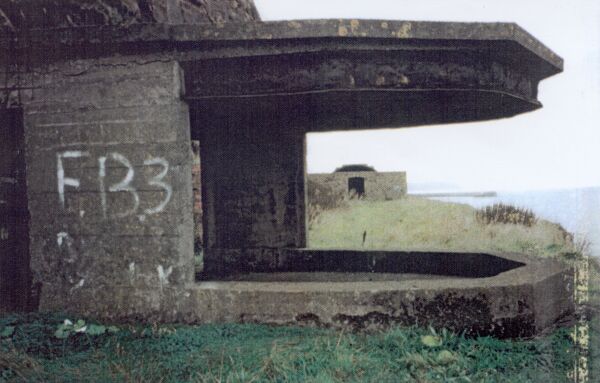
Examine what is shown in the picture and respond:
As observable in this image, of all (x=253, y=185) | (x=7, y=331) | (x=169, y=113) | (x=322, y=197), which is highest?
(x=169, y=113)

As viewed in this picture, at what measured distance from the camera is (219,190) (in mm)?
6336

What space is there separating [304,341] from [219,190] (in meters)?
3.22

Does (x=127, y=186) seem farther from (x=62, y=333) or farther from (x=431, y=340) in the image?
(x=431, y=340)

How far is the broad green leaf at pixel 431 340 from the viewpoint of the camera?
11.0 feet

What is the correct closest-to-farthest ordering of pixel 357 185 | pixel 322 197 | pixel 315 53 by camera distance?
pixel 315 53 → pixel 322 197 → pixel 357 185

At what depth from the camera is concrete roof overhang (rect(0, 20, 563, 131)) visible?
3.76 metres

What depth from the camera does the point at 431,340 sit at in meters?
3.38

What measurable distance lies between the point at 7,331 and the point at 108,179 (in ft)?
4.17

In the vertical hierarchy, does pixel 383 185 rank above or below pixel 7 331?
above

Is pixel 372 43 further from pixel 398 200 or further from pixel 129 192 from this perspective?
pixel 398 200

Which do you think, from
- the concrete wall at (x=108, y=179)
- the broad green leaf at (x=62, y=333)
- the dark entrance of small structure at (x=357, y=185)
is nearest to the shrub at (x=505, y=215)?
the dark entrance of small structure at (x=357, y=185)

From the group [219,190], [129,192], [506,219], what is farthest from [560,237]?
[129,192]

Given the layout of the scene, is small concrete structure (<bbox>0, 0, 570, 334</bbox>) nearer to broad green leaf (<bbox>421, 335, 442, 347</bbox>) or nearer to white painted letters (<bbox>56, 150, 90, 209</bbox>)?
white painted letters (<bbox>56, 150, 90, 209</bbox>)

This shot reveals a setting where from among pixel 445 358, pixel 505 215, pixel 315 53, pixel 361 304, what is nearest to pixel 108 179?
pixel 315 53
